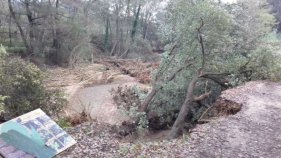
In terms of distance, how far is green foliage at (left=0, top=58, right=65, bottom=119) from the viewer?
8.48 m

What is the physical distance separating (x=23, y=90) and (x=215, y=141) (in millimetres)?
5350

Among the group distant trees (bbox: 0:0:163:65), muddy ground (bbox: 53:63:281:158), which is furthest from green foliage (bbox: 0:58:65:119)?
distant trees (bbox: 0:0:163:65)

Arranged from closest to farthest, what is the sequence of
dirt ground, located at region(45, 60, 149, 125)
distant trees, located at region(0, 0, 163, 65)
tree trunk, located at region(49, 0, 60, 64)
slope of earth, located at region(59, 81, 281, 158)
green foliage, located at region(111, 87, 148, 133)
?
1. slope of earth, located at region(59, 81, 281, 158)
2. green foliage, located at region(111, 87, 148, 133)
3. dirt ground, located at region(45, 60, 149, 125)
4. distant trees, located at region(0, 0, 163, 65)
5. tree trunk, located at region(49, 0, 60, 64)

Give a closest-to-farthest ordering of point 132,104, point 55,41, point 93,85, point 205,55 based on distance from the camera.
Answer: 1. point 205,55
2. point 132,104
3. point 93,85
4. point 55,41

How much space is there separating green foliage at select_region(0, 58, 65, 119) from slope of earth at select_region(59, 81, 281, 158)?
2.48 m

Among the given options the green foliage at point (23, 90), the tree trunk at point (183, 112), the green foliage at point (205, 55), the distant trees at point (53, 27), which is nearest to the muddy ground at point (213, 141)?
the tree trunk at point (183, 112)

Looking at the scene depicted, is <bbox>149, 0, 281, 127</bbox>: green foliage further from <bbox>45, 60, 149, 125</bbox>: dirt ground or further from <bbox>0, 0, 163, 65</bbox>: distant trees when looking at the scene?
<bbox>0, 0, 163, 65</bbox>: distant trees

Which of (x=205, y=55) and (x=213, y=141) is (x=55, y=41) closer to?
(x=205, y=55)

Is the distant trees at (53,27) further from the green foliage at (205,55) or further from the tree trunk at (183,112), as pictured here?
the tree trunk at (183,112)

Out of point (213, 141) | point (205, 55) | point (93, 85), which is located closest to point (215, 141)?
point (213, 141)

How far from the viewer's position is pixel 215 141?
569 centimetres

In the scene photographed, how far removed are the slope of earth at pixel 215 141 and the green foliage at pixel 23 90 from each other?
248 centimetres

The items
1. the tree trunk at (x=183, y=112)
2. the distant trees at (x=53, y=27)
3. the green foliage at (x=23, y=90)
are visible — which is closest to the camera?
the tree trunk at (x=183, y=112)

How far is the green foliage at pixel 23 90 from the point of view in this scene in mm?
8484
